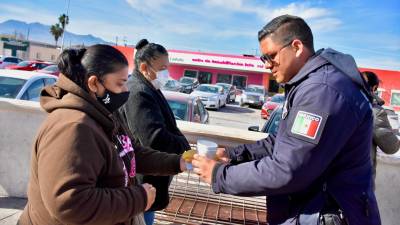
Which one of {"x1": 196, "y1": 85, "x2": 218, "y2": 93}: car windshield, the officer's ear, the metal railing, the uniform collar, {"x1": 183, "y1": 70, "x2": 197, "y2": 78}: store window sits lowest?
the metal railing

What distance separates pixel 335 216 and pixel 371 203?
23 centimetres

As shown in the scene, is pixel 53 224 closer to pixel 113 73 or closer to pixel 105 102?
pixel 105 102

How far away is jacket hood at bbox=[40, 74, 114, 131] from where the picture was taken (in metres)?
1.65

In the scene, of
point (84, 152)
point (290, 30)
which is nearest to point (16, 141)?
point (84, 152)

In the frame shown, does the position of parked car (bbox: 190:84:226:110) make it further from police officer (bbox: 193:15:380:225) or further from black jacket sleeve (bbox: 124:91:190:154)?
police officer (bbox: 193:15:380:225)

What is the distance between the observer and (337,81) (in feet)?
5.36

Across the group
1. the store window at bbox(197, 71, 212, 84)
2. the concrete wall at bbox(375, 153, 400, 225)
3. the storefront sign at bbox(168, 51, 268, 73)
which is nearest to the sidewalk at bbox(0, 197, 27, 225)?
the concrete wall at bbox(375, 153, 400, 225)

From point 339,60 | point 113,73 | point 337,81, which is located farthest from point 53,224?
point 339,60

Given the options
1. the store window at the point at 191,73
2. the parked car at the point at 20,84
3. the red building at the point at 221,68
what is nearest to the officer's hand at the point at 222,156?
the parked car at the point at 20,84

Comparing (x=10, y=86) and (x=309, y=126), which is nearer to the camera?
(x=309, y=126)

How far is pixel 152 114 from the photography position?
2.60m

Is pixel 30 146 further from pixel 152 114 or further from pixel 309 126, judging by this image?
pixel 309 126

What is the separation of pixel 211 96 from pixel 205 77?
1752 centimetres

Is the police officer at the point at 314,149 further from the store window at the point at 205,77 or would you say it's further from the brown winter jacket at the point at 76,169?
the store window at the point at 205,77
